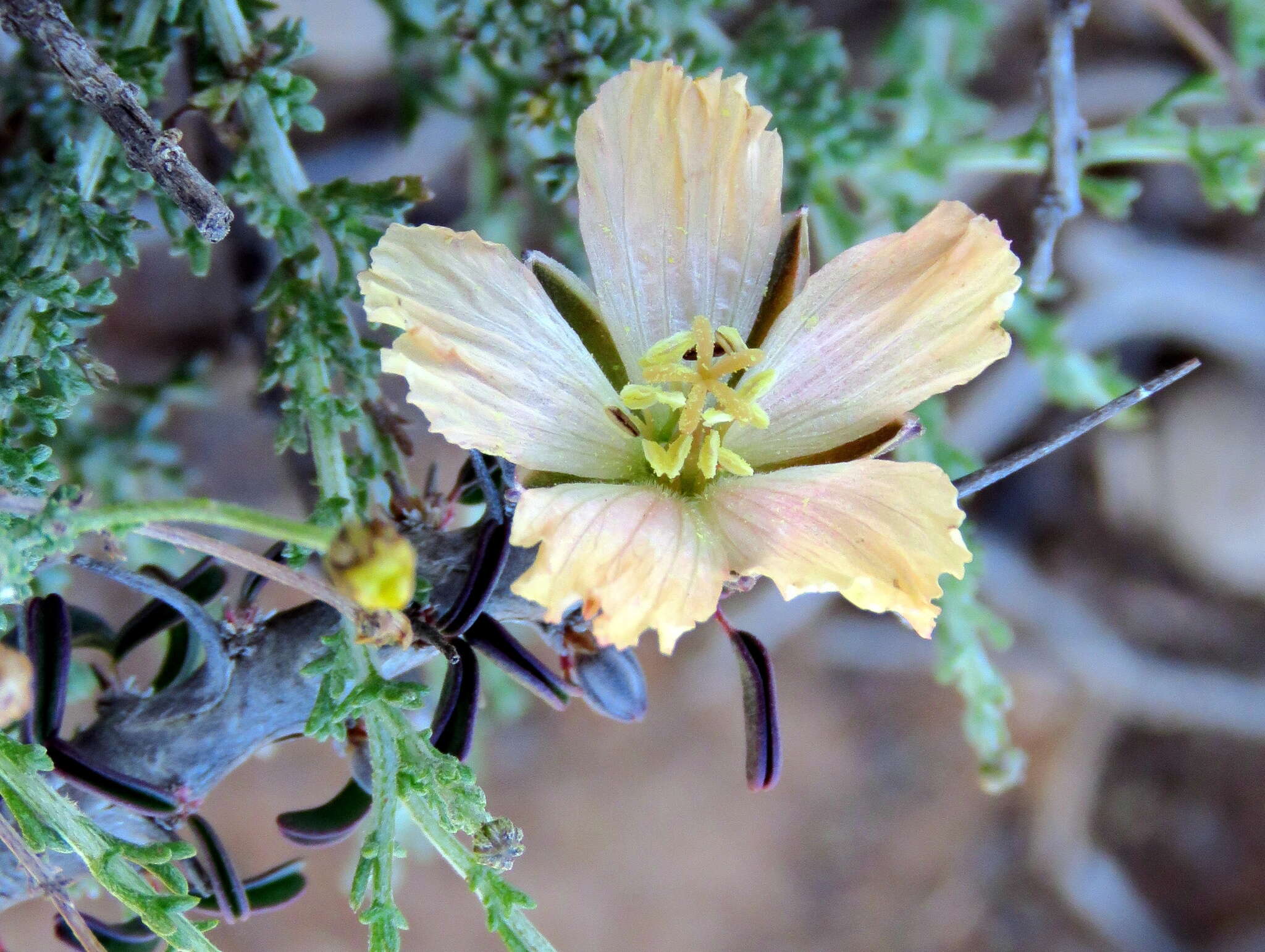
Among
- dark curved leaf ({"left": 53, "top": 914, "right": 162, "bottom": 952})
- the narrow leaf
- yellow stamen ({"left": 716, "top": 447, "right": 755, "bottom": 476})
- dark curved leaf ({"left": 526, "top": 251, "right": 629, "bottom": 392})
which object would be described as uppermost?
dark curved leaf ({"left": 526, "top": 251, "right": 629, "bottom": 392})

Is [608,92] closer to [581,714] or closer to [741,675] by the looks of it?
[741,675]

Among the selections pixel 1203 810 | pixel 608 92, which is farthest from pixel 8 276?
pixel 1203 810

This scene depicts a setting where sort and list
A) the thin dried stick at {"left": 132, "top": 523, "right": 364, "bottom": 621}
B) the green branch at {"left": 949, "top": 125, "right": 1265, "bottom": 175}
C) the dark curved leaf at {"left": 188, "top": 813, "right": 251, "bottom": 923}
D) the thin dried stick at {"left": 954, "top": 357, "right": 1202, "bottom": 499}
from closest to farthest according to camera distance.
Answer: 1. the thin dried stick at {"left": 132, "top": 523, "right": 364, "bottom": 621}
2. the thin dried stick at {"left": 954, "top": 357, "right": 1202, "bottom": 499}
3. the dark curved leaf at {"left": 188, "top": 813, "right": 251, "bottom": 923}
4. the green branch at {"left": 949, "top": 125, "right": 1265, "bottom": 175}

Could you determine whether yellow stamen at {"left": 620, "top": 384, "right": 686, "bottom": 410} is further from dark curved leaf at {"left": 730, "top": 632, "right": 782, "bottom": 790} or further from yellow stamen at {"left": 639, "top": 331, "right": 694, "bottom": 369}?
dark curved leaf at {"left": 730, "top": 632, "right": 782, "bottom": 790}

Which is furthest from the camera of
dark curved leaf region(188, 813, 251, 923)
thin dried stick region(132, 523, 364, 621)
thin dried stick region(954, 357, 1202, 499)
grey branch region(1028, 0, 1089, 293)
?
grey branch region(1028, 0, 1089, 293)

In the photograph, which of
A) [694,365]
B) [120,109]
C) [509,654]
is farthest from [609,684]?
[120,109]

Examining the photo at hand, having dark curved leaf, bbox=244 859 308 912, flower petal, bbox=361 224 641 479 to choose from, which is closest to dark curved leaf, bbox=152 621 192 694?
dark curved leaf, bbox=244 859 308 912

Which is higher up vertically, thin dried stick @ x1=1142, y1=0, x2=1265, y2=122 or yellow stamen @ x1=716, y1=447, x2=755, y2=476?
yellow stamen @ x1=716, y1=447, x2=755, y2=476
